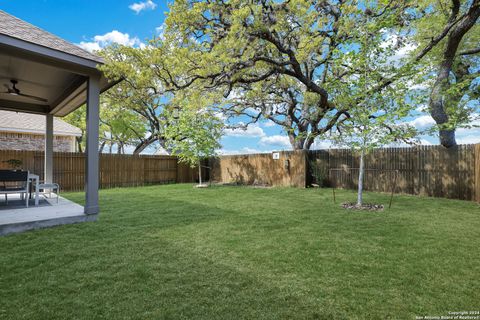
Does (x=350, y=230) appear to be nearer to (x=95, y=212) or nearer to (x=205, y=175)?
(x=95, y=212)

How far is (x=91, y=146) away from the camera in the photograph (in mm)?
4555

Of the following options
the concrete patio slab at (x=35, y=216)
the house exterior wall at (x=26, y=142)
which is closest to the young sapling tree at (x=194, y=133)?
the house exterior wall at (x=26, y=142)

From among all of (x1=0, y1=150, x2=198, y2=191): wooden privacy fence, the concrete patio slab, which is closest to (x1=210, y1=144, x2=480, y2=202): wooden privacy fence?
(x1=0, y1=150, x2=198, y2=191): wooden privacy fence

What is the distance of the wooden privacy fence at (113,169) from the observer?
955 cm

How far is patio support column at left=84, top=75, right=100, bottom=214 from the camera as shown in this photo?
454cm

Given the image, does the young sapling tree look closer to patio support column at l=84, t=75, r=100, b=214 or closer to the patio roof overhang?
the patio roof overhang

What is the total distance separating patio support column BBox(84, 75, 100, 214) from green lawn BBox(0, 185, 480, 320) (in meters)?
0.52

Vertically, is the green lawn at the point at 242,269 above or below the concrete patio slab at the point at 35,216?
below

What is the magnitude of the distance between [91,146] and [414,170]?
9104 millimetres

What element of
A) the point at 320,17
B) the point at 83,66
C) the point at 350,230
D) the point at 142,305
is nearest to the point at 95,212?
the point at 83,66

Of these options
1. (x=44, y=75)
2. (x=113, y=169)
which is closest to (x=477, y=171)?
(x=44, y=75)

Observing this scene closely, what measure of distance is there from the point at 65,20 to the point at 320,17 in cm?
866

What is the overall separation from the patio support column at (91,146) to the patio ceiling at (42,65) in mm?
263

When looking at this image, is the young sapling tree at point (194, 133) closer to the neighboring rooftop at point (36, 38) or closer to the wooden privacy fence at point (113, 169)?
the wooden privacy fence at point (113, 169)
